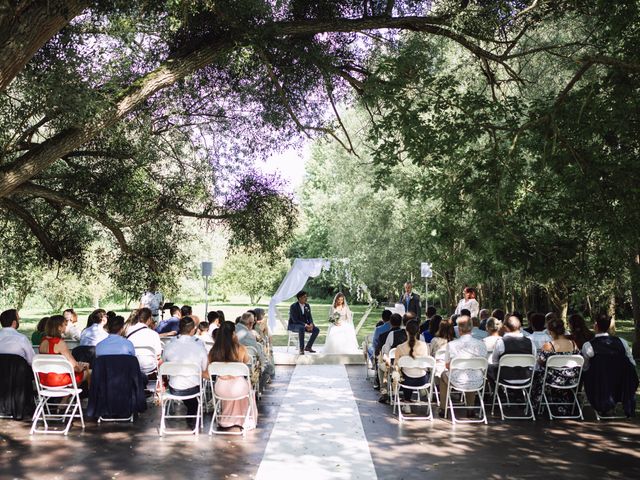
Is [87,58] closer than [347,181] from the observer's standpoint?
Yes

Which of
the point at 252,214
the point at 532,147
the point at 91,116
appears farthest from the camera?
the point at 252,214

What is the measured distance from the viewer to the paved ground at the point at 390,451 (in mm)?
6391

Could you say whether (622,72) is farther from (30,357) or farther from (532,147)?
(30,357)

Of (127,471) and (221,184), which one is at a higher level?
(221,184)

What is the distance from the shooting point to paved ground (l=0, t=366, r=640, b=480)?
6391 millimetres

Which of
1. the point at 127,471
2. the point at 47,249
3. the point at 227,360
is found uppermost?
the point at 47,249

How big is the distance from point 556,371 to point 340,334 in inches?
304

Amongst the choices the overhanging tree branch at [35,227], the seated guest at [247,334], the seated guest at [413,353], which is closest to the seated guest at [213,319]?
the seated guest at [247,334]

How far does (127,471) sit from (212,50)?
5.02 meters

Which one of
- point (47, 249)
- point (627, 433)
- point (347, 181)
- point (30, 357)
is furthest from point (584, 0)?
point (347, 181)

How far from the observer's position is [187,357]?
856 cm

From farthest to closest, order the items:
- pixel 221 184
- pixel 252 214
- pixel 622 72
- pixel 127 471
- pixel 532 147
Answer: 1. pixel 221 184
2. pixel 252 214
3. pixel 532 147
4. pixel 622 72
5. pixel 127 471

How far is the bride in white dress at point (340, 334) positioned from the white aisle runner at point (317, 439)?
4229mm

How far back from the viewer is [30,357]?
8898 millimetres
